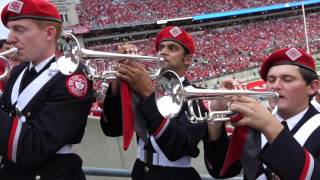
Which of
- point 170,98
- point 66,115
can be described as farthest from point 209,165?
point 66,115

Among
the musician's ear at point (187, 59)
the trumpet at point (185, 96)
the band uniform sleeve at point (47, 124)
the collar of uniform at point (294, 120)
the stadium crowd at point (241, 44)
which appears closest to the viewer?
the trumpet at point (185, 96)

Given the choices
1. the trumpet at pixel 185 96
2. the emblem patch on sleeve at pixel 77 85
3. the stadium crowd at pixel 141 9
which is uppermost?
the stadium crowd at pixel 141 9

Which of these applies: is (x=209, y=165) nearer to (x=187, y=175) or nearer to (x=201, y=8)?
(x=187, y=175)

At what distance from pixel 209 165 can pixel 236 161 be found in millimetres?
279

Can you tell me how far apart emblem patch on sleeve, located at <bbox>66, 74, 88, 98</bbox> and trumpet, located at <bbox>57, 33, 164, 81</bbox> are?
29mm

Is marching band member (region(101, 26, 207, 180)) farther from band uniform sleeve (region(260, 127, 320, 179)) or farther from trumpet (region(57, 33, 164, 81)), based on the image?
band uniform sleeve (region(260, 127, 320, 179))

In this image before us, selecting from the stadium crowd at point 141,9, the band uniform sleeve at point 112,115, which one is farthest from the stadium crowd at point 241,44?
the band uniform sleeve at point 112,115

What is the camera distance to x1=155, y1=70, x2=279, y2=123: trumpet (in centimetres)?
185

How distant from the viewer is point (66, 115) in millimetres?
2244

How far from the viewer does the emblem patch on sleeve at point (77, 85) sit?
228cm

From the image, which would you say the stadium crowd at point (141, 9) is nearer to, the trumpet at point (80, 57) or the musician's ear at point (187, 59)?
the musician's ear at point (187, 59)

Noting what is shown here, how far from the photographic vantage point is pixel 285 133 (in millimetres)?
1702

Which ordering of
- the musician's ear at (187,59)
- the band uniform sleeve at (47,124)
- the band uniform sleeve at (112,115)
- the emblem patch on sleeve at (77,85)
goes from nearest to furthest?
the band uniform sleeve at (47,124) < the emblem patch on sleeve at (77,85) < the band uniform sleeve at (112,115) < the musician's ear at (187,59)

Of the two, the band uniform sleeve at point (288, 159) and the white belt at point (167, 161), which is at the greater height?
the band uniform sleeve at point (288, 159)
